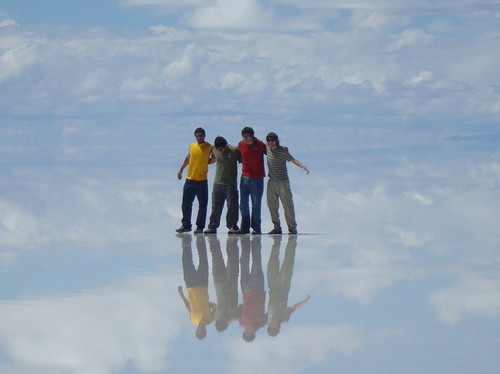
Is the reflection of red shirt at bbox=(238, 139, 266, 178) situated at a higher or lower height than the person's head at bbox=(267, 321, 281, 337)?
higher

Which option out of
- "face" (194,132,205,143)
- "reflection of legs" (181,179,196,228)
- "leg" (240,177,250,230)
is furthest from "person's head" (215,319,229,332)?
"reflection of legs" (181,179,196,228)

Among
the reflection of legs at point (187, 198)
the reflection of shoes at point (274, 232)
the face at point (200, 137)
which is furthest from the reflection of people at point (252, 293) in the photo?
the face at point (200, 137)

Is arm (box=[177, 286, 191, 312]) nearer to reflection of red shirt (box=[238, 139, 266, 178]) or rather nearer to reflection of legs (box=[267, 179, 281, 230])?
reflection of red shirt (box=[238, 139, 266, 178])

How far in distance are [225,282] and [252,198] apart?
22.4 feet

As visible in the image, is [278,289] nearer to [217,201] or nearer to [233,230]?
[217,201]

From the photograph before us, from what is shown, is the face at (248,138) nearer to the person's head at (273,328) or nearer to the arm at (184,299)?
the arm at (184,299)

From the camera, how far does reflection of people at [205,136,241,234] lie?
20234 mm

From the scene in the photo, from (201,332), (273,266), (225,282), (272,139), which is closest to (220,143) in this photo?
(272,139)

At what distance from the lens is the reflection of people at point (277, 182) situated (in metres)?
20.0

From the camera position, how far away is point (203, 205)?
20.7 metres

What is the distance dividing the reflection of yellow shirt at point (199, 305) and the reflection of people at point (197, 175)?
7583mm

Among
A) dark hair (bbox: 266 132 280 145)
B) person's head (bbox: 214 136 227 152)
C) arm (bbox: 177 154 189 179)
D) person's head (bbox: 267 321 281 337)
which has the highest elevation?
dark hair (bbox: 266 132 280 145)

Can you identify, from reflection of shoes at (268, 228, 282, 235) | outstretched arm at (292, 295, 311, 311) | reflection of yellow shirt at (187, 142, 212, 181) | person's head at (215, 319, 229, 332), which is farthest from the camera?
reflection of shoes at (268, 228, 282, 235)

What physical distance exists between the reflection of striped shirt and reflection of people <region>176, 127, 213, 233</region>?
123 cm
